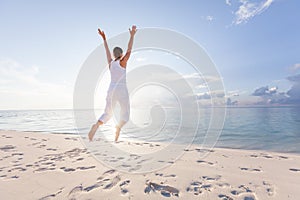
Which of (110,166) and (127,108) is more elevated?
(127,108)

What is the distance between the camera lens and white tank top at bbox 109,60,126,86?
158 inches

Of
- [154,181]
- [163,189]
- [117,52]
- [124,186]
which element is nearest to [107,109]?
[117,52]

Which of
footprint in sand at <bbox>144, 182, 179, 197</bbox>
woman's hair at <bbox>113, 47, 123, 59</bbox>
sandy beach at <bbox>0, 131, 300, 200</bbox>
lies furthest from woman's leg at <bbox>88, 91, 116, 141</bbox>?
footprint in sand at <bbox>144, 182, 179, 197</bbox>

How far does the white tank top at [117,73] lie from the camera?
402cm

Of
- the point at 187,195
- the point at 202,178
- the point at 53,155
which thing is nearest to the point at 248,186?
the point at 202,178

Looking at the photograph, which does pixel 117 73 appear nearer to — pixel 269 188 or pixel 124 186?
pixel 124 186

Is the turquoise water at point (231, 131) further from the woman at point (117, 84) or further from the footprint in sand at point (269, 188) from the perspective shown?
the woman at point (117, 84)

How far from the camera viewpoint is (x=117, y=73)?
4039 millimetres

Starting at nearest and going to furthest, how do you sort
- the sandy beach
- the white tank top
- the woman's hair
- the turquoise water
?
1. the sandy beach
2. the white tank top
3. the woman's hair
4. the turquoise water

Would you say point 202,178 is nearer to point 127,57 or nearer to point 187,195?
point 187,195

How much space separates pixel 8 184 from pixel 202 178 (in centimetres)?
445

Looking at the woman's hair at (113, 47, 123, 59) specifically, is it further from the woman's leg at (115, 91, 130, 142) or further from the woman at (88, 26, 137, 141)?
the woman's leg at (115, 91, 130, 142)

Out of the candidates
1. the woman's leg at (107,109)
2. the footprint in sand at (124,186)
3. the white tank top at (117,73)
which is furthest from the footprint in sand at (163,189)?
the white tank top at (117,73)

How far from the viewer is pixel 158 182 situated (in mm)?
3992
